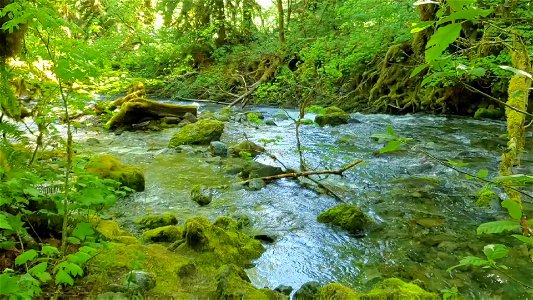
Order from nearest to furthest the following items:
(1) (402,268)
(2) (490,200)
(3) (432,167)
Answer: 1. (1) (402,268)
2. (2) (490,200)
3. (3) (432,167)

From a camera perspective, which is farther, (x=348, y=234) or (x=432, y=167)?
(x=432, y=167)

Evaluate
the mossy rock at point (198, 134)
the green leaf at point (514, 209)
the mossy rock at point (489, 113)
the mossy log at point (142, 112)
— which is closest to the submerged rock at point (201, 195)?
the mossy rock at point (198, 134)

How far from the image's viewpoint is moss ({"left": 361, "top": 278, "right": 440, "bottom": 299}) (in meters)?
2.46

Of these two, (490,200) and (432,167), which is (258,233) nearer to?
(490,200)

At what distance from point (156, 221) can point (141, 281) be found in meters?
1.73

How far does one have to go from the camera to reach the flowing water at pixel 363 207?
330cm

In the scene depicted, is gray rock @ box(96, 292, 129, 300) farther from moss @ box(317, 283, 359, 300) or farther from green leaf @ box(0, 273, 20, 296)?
moss @ box(317, 283, 359, 300)

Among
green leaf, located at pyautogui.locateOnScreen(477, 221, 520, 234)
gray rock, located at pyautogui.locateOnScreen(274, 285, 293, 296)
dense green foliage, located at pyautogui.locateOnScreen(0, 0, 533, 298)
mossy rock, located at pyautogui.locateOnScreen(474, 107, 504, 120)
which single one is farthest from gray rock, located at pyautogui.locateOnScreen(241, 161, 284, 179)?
mossy rock, located at pyautogui.locateOnScreen(474, 107, 504, 120)

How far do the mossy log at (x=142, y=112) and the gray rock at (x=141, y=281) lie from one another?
7.80m

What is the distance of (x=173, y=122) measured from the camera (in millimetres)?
10969

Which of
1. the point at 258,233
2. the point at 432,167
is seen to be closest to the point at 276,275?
the point at 258,233

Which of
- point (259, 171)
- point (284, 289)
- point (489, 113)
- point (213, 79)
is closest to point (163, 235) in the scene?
point (284, 289)

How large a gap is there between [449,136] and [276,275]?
6533 millimetres

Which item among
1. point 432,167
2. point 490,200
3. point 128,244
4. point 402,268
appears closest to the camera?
point 128,244
